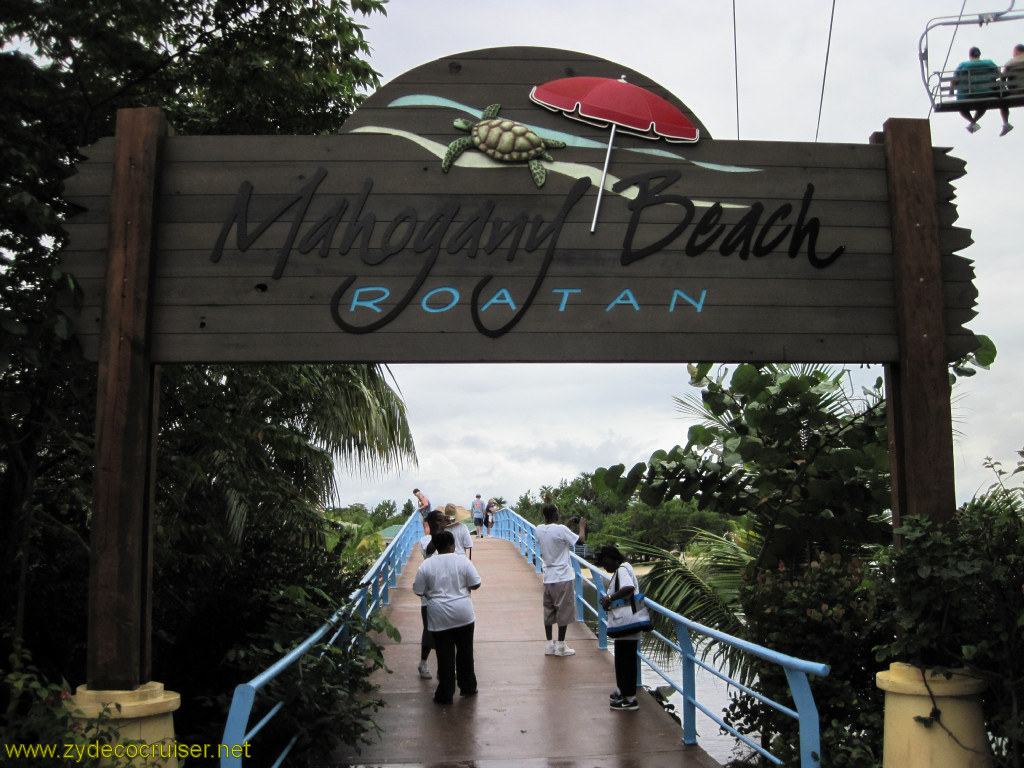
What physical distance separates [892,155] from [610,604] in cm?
403

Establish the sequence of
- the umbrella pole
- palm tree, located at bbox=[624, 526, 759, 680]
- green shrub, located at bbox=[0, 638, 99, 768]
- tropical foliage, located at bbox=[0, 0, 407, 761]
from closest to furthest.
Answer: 1. green shrub, located at bbox=[0, 638, 99, 768]
2. the umbrella pole
3. tropical foliage, located at bbox=[0, 0, 407, 761]
4. palm tree, located at bbox=[624, 526, 759, 680]

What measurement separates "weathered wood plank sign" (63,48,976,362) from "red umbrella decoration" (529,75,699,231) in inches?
2.4

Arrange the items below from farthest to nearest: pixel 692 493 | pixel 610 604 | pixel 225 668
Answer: pixel 692 493 → pixel 610 604 → pixel 225 668

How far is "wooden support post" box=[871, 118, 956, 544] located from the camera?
212 inches

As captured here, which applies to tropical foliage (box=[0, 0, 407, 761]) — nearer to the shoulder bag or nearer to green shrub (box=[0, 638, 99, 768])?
green shrub (box=[0, 638, 99, 768])

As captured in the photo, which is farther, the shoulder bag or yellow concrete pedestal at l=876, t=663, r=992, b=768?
the shoulder bag


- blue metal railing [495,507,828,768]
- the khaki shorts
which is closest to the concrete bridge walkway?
blue metal railing [495,507,828,768]

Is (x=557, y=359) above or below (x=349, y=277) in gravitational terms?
below

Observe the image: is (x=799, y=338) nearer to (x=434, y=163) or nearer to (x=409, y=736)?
(x=434, y=163)

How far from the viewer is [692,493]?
28.5 feet

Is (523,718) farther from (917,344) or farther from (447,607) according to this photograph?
(917,344)

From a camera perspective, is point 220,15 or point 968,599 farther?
point 220,15

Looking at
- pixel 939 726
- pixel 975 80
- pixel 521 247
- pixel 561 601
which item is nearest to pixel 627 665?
pixel 561 601

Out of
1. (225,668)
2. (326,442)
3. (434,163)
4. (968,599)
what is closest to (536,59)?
(434,163)
